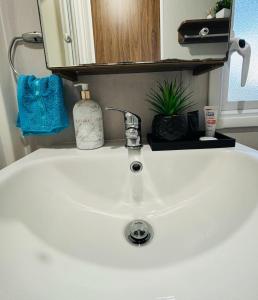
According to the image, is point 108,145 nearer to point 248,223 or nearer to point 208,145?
point 208,145

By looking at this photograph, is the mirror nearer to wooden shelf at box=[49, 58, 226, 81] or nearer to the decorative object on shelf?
wooden shelf at box=[49, 58, 226, 81]

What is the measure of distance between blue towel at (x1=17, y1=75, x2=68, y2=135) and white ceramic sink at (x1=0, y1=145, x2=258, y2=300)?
0.09 m

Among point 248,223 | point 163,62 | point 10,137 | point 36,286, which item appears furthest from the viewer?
point 10,137

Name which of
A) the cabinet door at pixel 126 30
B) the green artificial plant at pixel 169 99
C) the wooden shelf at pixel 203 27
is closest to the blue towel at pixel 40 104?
the cabinet door at pixel 126 30

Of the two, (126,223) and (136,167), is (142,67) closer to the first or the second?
(136,167)

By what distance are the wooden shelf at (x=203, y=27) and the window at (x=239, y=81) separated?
13 centimetres

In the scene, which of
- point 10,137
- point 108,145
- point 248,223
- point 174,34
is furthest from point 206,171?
point 10,137

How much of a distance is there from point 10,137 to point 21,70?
0.24 meters

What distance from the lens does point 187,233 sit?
0.49 metres

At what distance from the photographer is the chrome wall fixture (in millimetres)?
651

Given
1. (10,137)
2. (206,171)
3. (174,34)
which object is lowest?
(206,171)

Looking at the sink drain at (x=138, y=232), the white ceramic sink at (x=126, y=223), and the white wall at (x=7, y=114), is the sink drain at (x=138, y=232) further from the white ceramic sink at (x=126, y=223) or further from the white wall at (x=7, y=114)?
the white wall at (x=7, y=114)

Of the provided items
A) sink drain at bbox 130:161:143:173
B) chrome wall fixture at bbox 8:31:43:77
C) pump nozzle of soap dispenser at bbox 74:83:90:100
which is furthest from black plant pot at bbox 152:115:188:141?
chrome wall fixture at bbox 8:31:43:77

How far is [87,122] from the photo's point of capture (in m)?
0.64
